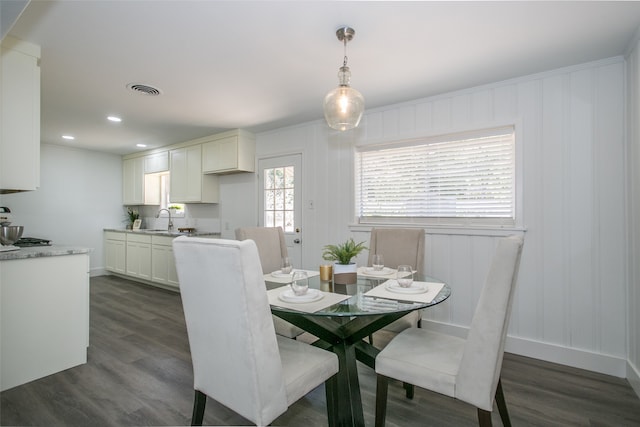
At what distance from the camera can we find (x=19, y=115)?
2.20 metres

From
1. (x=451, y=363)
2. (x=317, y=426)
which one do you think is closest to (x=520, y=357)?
(x=451, y=363)

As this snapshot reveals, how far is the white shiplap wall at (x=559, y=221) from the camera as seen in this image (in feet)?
7.82

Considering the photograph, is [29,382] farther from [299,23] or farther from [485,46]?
[485,46]

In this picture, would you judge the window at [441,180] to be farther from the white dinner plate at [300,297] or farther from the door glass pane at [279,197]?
the white dinner plate at [300,297]

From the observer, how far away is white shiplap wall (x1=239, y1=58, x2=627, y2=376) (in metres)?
2.38

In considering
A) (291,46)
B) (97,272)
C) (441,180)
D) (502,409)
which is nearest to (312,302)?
(502,409)

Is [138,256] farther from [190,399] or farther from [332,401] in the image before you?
[332,401]

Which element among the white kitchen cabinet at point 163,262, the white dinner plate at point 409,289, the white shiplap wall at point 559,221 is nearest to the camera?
the white dinner plate at point 409,289

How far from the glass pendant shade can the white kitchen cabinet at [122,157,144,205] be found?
5017 millimetres

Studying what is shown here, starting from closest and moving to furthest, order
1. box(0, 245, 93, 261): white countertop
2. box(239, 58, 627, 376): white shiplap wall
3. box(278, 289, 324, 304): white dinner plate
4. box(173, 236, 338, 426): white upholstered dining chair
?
box(173, 236, 338, 426): white upholstered dining chair
box(278, 289, 324, 304): white dinner plate
box(0, 245, 93, 261): white countertop
box(239, 58, 627, 376): white shiplap wall

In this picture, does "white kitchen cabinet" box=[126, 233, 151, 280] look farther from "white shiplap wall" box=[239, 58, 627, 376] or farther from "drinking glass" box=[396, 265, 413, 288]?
"drinking glass" box=[396, 265, 413, 288]

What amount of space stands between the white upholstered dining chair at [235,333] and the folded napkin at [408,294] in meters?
0.53

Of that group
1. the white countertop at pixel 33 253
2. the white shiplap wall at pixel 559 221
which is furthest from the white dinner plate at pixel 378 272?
the white countertop at pixel 33 253

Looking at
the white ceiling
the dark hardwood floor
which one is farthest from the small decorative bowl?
the white ceiling
